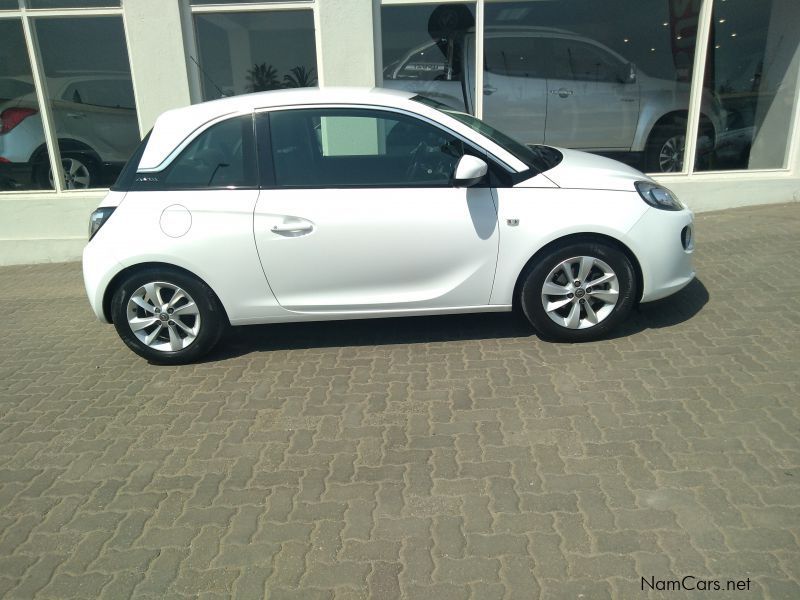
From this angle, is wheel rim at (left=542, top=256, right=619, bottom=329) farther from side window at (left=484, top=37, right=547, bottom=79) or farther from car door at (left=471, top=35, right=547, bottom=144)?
side window at (left=484, top=37, right=547, bottom=79)

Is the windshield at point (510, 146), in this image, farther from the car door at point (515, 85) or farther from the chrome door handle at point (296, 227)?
the car door at point (515, 85)

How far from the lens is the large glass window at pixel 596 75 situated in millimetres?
7863

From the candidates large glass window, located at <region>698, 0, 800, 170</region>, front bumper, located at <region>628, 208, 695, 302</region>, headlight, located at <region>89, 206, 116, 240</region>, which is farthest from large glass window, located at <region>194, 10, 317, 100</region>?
large glass window, located at <region>698, 0, 800, 170</region>

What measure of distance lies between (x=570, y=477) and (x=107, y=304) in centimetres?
328

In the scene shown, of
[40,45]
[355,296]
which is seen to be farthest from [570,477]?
[40,45]

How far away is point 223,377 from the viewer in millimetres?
4395

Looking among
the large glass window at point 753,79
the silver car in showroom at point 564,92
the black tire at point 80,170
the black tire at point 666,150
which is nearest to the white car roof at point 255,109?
the silver car in showroom at point 564,92

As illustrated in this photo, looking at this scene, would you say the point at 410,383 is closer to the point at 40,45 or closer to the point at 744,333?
the point at 744,333

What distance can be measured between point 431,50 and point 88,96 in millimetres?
4129

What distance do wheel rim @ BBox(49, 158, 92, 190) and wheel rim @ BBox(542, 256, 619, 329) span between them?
6165 millimetres

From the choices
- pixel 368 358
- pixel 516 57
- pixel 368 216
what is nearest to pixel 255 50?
pixel 516 57

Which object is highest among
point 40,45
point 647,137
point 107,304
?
point 40,45

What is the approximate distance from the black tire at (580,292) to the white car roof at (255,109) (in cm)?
68

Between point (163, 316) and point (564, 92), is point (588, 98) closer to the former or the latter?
point (564, 92)
